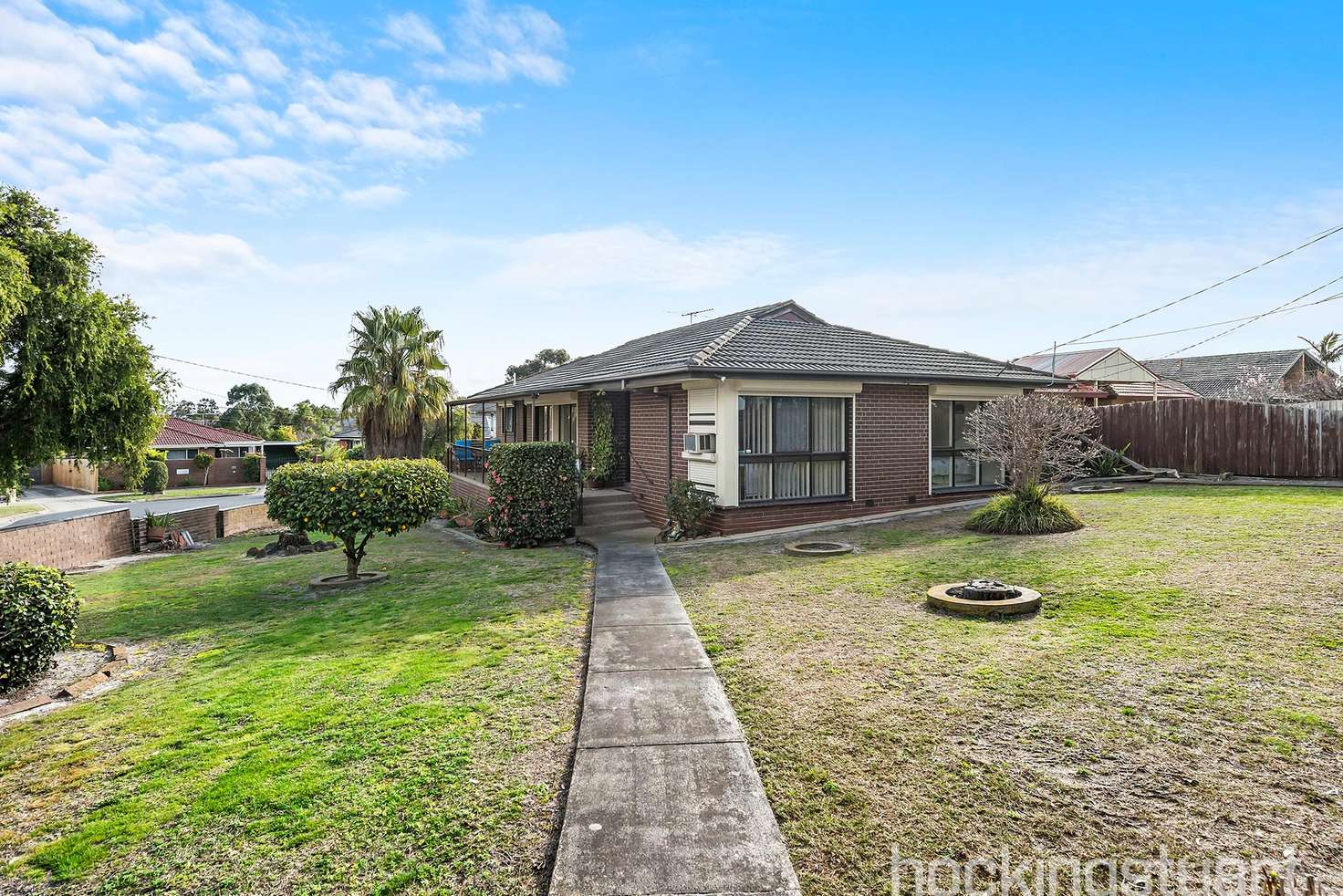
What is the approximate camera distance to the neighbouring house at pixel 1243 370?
34250 millimetres

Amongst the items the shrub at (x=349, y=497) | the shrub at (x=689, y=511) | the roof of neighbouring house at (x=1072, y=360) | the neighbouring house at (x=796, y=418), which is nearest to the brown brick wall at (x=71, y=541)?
the shrub at (x=349, y=497)

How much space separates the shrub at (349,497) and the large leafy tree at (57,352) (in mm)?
2816

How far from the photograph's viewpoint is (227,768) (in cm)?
382

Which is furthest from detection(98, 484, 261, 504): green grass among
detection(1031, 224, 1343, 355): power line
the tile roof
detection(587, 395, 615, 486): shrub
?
the tile roof

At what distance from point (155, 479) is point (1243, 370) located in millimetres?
57727

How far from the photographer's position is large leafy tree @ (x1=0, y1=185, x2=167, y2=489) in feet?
29.0

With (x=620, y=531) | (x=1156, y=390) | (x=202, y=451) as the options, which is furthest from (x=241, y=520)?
(x=1156, y=390)

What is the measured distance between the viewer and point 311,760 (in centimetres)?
386

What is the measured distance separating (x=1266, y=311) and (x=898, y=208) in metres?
11.7

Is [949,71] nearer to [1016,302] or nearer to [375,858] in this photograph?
[1016,302]

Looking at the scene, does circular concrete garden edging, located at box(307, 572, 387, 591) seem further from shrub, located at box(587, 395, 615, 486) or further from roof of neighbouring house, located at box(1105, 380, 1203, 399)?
roof of neighbouring house, located at box(1105, 380, 1203, 399)

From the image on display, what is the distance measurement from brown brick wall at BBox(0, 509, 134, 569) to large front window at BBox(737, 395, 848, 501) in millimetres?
13741

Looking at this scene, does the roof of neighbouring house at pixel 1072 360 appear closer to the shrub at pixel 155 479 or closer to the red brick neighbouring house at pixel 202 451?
the shrub at pixel 155 479

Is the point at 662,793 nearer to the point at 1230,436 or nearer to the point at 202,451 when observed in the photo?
the point at 1230,436
